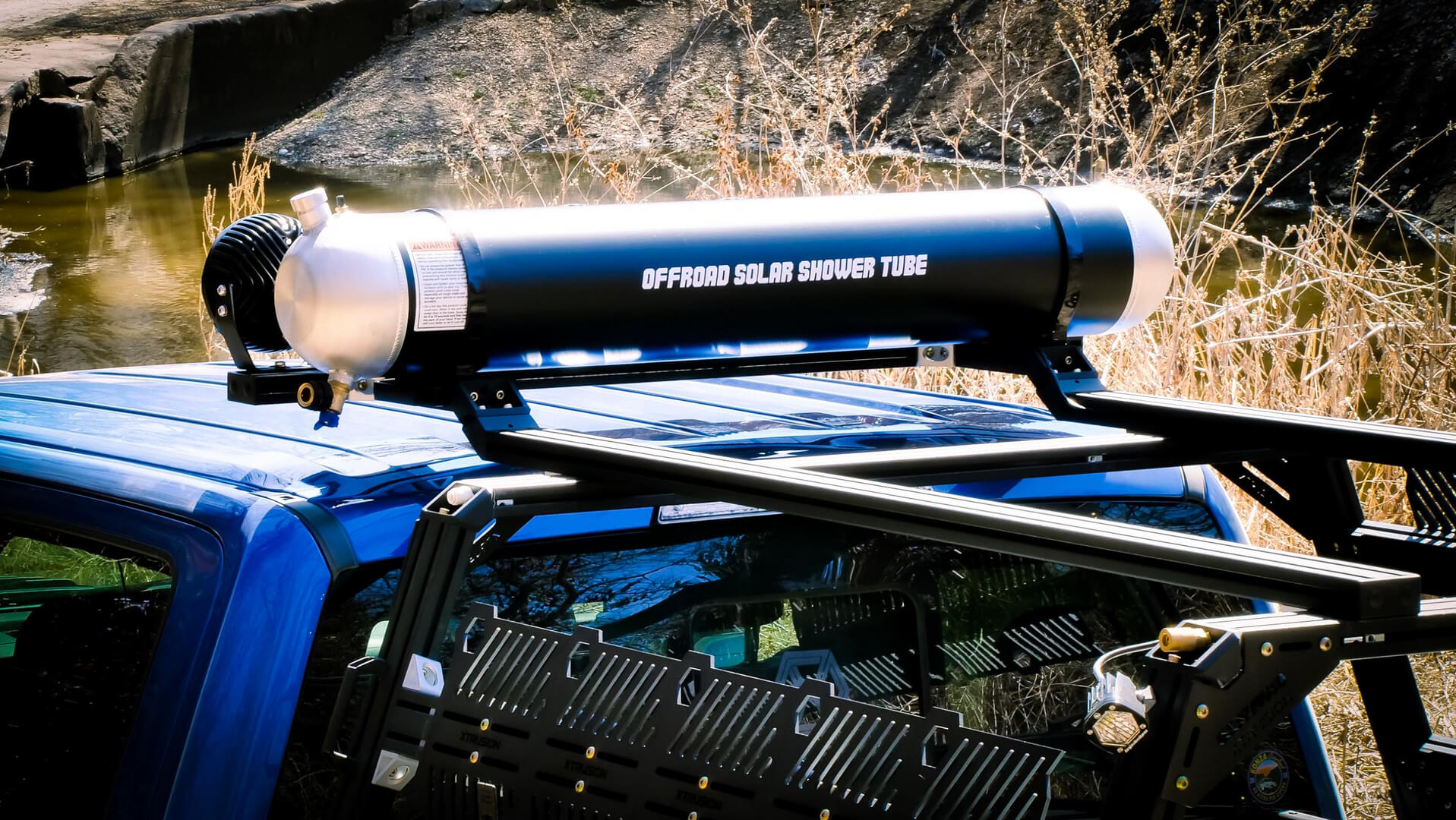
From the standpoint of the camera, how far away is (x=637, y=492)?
60.4 inches

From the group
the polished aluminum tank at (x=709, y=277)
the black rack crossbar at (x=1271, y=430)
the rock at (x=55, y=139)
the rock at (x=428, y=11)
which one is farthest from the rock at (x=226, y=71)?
the black rack crossbar at (x=1271, y=430)

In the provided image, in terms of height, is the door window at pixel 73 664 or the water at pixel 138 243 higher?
the door window at pixel 73 664

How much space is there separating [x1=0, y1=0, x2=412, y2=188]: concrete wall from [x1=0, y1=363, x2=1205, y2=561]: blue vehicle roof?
11.3 metres

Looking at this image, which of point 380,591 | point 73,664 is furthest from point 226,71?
point 380,591

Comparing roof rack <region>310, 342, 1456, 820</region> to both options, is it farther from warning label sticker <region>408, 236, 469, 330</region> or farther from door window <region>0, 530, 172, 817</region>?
door window <region>0, 530, 172, 817</region>

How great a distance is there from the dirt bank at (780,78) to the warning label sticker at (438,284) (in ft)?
32.3

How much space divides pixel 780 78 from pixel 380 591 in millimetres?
10165

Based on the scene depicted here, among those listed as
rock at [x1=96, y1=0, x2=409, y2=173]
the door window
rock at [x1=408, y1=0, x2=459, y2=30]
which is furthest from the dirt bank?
the door window

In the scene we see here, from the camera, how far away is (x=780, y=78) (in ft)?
37.0

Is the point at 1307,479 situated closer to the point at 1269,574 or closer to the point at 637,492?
the point at 1269,574

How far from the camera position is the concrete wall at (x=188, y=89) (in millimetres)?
12820

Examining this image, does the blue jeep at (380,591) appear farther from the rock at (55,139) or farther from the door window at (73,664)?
the rock at (55,139)

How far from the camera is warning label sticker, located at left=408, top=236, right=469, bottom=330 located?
1.56 metres

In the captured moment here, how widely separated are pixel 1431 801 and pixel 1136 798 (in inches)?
27.7
